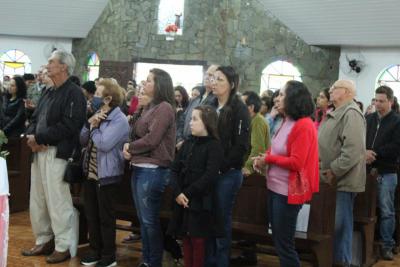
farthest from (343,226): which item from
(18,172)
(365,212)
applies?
(18,172)

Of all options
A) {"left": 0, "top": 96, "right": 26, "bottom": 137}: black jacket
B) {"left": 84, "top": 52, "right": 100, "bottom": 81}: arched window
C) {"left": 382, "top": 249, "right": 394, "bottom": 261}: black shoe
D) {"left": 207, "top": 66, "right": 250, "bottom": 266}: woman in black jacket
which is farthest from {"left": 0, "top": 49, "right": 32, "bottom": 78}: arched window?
{"left": 207, "top": 66, "right": 250, "bottom": 266}: woman in black jacket

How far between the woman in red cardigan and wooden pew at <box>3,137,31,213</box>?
12.6 feet

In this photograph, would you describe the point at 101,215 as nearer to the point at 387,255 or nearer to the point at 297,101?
the point at 297,101

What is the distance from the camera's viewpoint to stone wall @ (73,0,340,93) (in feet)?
40.3

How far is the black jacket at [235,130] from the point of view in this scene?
370cm

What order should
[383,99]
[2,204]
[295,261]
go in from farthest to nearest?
[383,99]
[295,261]
[2,204]

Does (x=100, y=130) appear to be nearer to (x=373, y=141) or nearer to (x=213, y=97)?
(x=213, y=97)

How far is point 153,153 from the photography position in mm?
3959

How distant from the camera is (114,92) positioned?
4.28m

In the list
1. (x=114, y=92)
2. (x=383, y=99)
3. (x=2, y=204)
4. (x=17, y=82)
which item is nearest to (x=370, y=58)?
(x=383, y=99)

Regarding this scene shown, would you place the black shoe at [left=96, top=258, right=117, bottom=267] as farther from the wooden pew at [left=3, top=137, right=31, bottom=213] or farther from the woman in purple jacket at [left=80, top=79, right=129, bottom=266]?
the wooden pew at [left=3, top=137, right=31, bottom=213]

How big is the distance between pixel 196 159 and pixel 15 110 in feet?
11.7

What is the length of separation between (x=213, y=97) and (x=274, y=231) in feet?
3.58

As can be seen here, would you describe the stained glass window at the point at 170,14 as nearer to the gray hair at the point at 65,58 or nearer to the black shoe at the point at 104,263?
the gray hair at the point at 65,58
